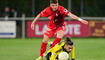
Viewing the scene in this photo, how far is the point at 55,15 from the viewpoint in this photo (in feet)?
34.8

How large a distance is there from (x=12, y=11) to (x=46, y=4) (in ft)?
10.7

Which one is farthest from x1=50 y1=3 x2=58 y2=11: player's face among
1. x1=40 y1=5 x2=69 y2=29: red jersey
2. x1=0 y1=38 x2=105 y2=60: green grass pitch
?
x1=0 y1=38 x2=105 y2=60: green grass pitch

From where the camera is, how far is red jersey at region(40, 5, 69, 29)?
34.0 feet

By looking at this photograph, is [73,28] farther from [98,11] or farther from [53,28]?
[53,28]

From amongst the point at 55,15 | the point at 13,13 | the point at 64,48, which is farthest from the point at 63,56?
the point at 13,13

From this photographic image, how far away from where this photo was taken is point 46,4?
26.8 metres

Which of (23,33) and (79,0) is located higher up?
(79,0)

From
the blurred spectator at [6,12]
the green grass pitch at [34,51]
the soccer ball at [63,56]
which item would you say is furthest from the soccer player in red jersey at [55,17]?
the blurred spectator at [6,12]

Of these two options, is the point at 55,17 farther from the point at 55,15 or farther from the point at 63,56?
the point at 63,56

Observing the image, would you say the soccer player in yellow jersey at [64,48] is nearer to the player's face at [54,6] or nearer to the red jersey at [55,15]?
the player's face at [54,6]

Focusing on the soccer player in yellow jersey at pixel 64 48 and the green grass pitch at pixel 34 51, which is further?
the green grass pitch at pixel 34 51

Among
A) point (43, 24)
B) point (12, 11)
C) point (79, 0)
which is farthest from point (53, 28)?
point (79, 0)

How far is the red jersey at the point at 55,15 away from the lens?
10359 millimetres

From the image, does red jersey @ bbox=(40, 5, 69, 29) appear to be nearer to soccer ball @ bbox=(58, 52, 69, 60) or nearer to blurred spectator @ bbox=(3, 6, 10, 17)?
soccer ball @ bbox=(58, 52, 69, 60)
